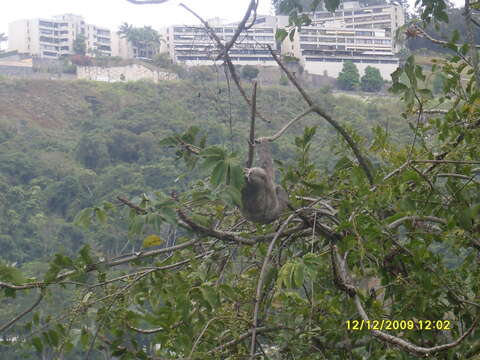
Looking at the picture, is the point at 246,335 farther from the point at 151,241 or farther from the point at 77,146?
the point at 77,146

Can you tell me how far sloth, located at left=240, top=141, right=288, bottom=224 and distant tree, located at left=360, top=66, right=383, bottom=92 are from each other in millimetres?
25575

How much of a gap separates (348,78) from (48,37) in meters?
18.5

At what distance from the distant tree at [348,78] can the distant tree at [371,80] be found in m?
0.36

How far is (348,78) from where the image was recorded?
27.2 metres

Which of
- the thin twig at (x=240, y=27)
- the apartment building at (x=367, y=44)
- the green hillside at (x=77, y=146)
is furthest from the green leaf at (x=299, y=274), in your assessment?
the apartment building at (x=367, y=44)

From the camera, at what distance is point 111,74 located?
33219 millimetres

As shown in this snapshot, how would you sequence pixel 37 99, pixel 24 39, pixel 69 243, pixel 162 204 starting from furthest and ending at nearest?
pixel 24 39, pixel 37 99, pixel 69 243, pixel 162 204

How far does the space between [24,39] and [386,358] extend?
3810 centimetres

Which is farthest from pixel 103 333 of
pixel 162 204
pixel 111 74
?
pixel 111 74

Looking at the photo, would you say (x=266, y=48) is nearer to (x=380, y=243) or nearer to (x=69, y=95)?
(x=380, y=243)

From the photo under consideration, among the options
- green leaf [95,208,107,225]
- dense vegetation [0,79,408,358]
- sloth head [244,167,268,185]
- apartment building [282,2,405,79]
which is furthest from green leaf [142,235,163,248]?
apartment building [282,2,405,79]

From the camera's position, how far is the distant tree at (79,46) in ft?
114

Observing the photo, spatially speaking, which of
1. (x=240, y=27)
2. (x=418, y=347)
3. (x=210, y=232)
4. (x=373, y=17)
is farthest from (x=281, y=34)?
(x=373, y=17)
